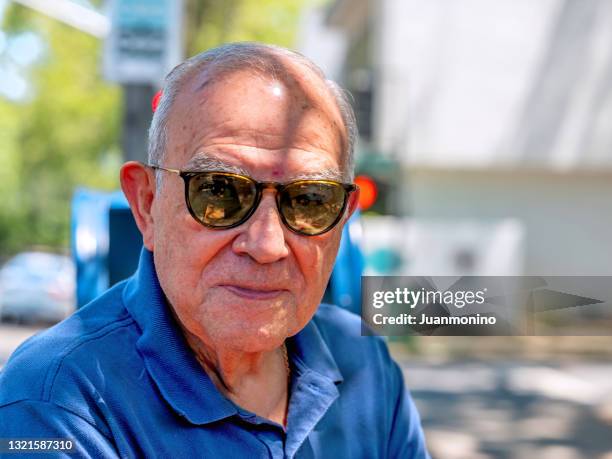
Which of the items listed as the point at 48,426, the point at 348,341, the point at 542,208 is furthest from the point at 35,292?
the point at 48,426

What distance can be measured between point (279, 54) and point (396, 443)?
781 mm

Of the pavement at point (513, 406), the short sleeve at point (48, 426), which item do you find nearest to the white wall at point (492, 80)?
the pavement at point (513, 406)

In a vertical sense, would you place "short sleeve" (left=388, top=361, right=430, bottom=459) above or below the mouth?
below

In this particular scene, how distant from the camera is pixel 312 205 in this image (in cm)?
150

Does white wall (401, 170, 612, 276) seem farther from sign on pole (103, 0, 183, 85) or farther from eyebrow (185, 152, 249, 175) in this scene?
eyebrow (185, 152, 249, 175)

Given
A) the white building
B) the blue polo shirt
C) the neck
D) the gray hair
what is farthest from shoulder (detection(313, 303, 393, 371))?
the white building

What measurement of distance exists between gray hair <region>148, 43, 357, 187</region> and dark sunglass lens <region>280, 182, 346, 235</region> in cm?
7

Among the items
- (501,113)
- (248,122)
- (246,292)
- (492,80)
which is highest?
(492,80)

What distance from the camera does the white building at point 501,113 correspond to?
14.3 m

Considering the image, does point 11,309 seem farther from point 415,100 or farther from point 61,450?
point 61,450

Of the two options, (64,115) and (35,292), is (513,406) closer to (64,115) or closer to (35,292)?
(35,292)

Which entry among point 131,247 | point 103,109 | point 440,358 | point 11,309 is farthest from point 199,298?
point 103,109

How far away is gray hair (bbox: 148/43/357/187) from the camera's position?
1.49 m

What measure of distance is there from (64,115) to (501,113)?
48.9 feet
